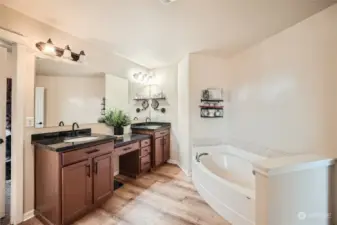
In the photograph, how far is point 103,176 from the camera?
7.48 feet

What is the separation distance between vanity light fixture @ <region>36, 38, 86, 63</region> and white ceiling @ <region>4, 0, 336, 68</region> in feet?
0.88

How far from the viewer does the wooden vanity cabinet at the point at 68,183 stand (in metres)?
1.79

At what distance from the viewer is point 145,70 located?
168 inches

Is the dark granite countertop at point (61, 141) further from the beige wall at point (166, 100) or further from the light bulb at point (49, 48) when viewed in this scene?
the beige wall at point (166, 100)

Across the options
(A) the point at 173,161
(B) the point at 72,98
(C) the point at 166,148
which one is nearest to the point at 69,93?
(B) the point at 72,98

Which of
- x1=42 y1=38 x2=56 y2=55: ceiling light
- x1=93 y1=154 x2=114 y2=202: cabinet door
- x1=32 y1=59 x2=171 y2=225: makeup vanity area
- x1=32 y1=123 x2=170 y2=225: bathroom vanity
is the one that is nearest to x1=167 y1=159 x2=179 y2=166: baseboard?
x1=32 y1=59 x2=171 y2=225: makeup vanity area

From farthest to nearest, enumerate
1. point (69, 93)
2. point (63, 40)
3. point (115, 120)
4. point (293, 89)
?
1. point (115, 120)
2. point (69, 93)
3. point (63, 40)
4. point (293, 89)

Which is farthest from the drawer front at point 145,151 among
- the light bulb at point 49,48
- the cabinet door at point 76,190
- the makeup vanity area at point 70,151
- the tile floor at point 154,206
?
the light bulb at point 49,48

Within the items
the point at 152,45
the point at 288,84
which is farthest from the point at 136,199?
the point at 288,84

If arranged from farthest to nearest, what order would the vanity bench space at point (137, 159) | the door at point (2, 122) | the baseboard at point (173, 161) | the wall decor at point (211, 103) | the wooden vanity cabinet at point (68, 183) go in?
the baseboard at point (173, 161) < the wall decor at point (211, 103) < the vanity bench space at point (137, 159) < the door at point (2, 122) < the wooden vanity cabinet at point (68, 183)

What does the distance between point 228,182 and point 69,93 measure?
2.46 m

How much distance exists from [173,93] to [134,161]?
1.76 m

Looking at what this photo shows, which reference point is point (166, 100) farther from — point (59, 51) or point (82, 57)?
point (59, 51)

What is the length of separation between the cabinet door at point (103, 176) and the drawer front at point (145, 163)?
0.83 m
